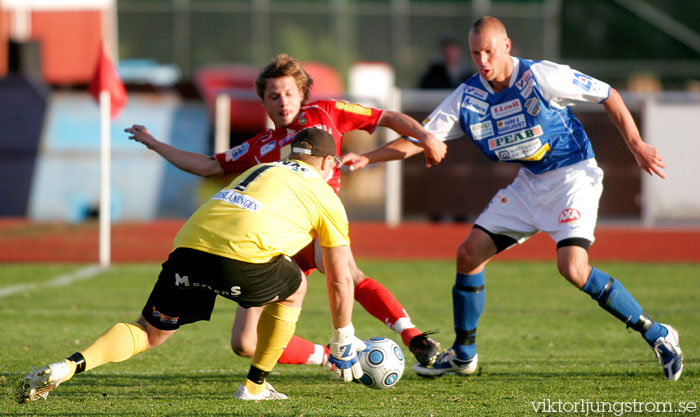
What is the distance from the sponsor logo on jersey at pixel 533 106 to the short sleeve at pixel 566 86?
2.5 inches

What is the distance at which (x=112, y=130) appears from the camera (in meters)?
18.1

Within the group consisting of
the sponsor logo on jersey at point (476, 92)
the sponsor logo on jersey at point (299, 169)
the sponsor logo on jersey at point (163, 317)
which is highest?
the sponsor logo on jersey at point (476, 92)

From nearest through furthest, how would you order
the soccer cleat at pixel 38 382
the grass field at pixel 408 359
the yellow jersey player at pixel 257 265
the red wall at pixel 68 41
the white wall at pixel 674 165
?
the soccer cleat at pixel 38 382
the yellow jersey player at pixel 257 265
the grass field at pixel 408 359
the white wall at pixel 674 165
the red wall at pixel 68 41

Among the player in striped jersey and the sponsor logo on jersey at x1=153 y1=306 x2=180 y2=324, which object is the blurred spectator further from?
the sponsor logo on jersey at x1=153 y1=306 x2=180 y2=324

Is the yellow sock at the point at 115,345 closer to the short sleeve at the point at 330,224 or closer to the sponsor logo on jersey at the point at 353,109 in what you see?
the short sleeve at the point at 330,224

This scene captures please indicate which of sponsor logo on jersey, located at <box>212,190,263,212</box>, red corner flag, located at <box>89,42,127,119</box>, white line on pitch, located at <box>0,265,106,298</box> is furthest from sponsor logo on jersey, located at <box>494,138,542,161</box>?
red corner flag, located at <box>89,42,127,119</box>

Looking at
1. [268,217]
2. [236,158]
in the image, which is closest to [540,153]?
[236,158]

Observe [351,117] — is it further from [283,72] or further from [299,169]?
[299,169]

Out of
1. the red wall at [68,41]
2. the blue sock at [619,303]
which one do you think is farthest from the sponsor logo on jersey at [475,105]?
the red wall at [68,41]

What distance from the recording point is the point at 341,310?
483cm

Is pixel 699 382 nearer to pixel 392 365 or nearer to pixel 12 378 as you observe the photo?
pixel 392 365

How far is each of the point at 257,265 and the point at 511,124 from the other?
204 centimetres

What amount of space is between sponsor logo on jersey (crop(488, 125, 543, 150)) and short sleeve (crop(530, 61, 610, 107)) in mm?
207

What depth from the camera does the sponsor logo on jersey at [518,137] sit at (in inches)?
226
